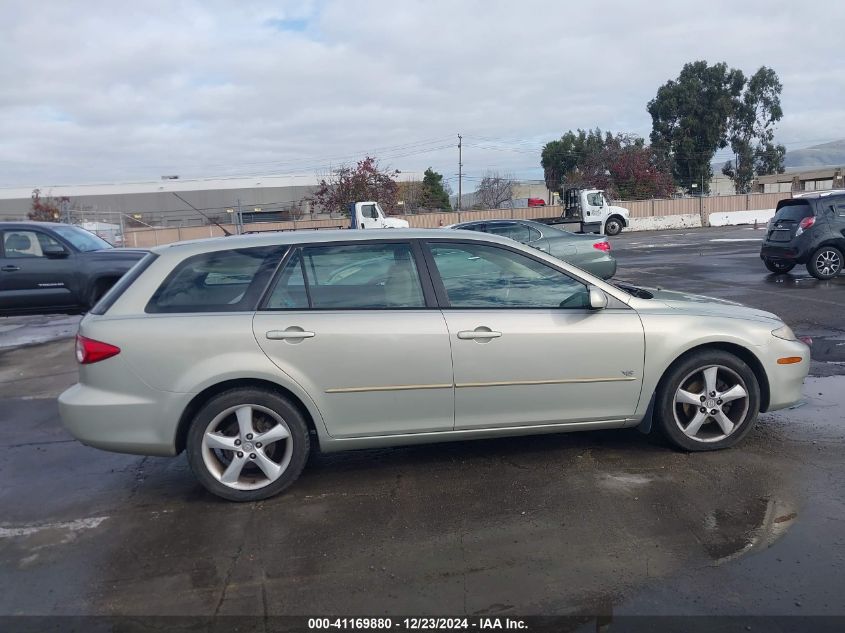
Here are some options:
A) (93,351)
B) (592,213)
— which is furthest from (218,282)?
(592,213)

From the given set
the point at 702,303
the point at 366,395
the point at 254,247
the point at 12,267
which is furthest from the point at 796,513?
the point at 12,267

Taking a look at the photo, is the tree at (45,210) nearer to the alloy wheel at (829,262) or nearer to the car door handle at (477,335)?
the alloy wheel at (829,262)

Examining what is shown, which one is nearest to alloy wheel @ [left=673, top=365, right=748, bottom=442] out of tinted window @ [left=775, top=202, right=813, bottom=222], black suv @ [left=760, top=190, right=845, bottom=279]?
black suv @ [left=760, top=190, right=845, bottom=279]

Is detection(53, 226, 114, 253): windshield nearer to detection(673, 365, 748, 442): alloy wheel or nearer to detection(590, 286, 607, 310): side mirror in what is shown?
detection(590, 286, 607, 310): side mirror

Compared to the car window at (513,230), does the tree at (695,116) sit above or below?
above

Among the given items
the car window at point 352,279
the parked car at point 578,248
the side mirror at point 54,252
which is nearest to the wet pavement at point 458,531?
the car window at point 352,279

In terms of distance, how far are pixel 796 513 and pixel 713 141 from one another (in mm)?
60018

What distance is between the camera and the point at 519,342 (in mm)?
4516

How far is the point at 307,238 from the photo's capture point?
15.5 feet

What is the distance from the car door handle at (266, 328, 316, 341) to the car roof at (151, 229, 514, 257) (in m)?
0.64

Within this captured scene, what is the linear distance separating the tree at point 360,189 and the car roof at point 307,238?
3894cm

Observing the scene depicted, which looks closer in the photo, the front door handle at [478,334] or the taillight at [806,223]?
the front door handle at [478,334]

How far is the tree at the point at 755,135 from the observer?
58.0 m

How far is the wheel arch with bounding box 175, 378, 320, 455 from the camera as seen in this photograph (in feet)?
14.2
